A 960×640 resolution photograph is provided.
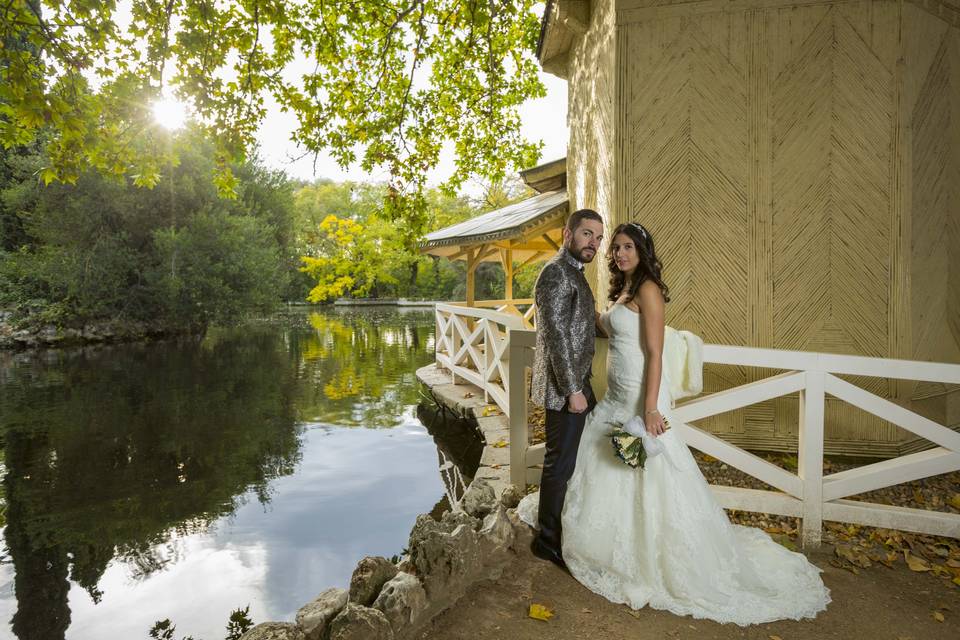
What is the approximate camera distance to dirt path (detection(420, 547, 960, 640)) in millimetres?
2482

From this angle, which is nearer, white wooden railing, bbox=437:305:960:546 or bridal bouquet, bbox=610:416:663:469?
bridal bouquet, bbox=610:416:663:469

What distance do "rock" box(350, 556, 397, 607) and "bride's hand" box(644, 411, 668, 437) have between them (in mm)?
1577

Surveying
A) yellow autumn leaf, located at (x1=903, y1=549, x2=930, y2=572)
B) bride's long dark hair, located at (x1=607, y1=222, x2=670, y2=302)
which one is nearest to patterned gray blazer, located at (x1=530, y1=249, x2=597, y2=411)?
bride's long dark hair, located at (x1=607, y1=222, x2=670, y2=302)

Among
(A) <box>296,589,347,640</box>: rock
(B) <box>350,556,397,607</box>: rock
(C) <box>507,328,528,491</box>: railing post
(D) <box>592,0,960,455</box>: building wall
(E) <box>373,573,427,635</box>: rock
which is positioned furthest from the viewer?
(D) <box>592,0,960,455</box>: building wall

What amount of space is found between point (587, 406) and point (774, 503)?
64.4 inches

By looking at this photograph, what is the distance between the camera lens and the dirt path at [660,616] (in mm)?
2482

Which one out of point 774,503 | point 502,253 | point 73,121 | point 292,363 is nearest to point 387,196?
point 73,121

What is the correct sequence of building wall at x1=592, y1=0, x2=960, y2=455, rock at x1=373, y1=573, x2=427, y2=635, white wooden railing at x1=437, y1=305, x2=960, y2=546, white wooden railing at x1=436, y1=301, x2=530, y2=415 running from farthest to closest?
white wooden railing at x1=436, y1=301, x2=530, y2=415 < building wall at x1=592, y1=0, x2=960, y2=455 < white wooden railing at x1=437, y1=305, x2=960, y2=546 < rock at x1=373, y1=573, x2=427, y2=635

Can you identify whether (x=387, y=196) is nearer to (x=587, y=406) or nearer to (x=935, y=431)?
(x=587, y=406)

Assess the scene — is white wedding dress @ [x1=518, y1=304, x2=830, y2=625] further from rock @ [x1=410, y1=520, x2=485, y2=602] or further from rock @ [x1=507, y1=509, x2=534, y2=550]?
rock @ [x1=410, y1=520, x2=485, y2=602]

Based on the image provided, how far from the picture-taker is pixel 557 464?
3.03 metres

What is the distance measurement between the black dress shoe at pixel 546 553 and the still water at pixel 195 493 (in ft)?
6.77

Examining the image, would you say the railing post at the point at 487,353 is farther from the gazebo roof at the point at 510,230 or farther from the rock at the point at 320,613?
the rock at the point at 320,613

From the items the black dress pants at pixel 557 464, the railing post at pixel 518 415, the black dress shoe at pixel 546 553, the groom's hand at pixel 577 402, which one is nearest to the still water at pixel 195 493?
the railing post at pixel 518 415
